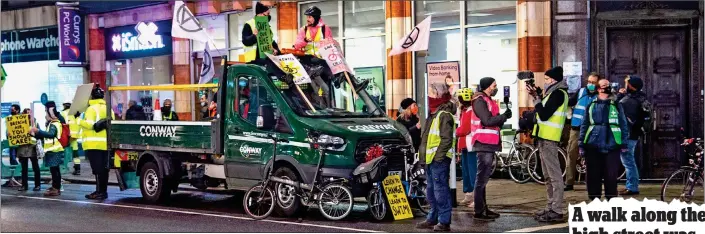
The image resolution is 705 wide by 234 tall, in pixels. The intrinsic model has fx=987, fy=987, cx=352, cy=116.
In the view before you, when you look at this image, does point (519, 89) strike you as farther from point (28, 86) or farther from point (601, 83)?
point (28, 86)

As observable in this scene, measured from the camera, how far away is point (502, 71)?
1973 centimetres

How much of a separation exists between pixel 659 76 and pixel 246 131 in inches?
316

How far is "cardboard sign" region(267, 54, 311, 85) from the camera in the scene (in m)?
14.1

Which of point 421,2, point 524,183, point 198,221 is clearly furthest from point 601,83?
point 421,2

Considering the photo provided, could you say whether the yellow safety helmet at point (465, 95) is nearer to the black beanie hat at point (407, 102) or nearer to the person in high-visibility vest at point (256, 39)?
the black beanie hat at point (407, 102)

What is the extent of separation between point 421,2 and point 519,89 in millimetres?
3387

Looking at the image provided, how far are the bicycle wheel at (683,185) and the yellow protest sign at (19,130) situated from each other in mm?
12015

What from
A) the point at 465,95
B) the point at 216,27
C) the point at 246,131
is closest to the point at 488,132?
the point at 465,95

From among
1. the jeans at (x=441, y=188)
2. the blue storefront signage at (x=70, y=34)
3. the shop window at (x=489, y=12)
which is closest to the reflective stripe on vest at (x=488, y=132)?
the jeans at (x=441, y=188)

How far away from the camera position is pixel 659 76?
1791 centimetres

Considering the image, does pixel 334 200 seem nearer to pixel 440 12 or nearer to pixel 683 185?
pixel 683 185

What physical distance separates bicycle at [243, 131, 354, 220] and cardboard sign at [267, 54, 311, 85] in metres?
1.07

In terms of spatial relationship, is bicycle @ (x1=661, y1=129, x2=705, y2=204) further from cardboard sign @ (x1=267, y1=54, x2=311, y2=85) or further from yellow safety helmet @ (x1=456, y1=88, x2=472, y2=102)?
cardboard sign @ (x1=267, y1=54, x2=311, y2=85)

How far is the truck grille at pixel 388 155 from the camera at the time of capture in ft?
43.6
